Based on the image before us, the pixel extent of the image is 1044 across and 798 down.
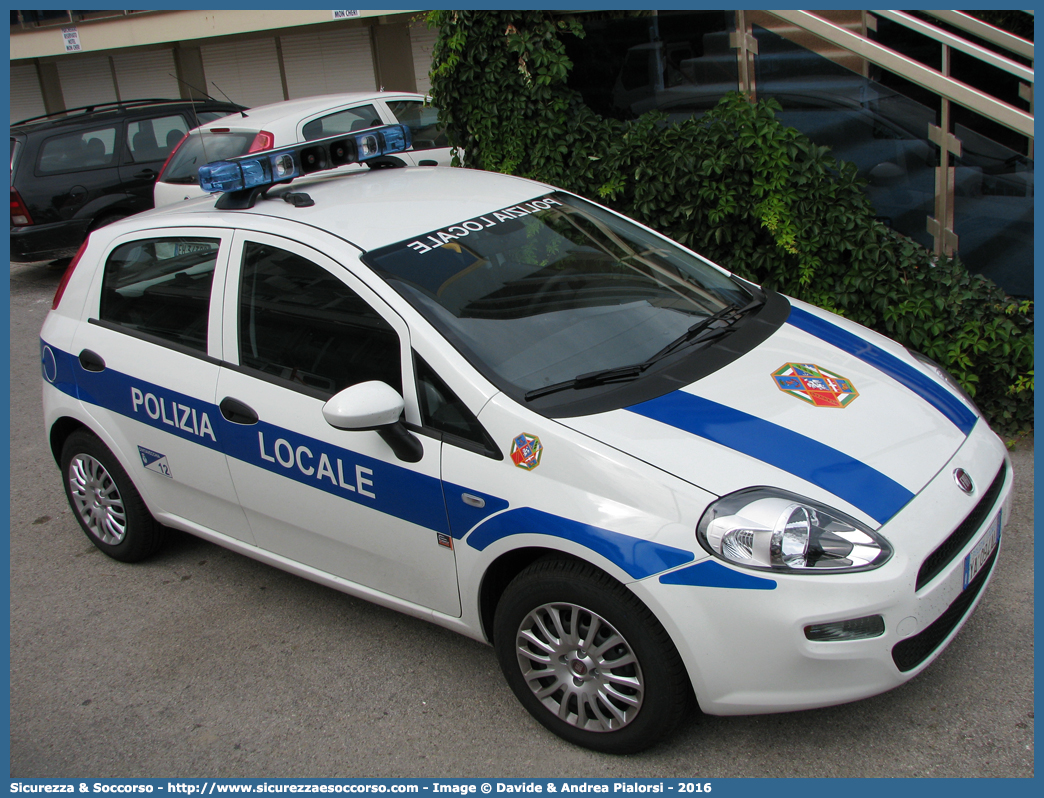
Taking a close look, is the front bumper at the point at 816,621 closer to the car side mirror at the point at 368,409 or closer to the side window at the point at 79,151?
the car side mirror at the point at 368,409

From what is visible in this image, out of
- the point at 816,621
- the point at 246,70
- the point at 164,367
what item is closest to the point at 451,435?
the point at 816,621

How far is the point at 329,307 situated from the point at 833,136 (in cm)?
349

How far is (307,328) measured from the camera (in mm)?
3338

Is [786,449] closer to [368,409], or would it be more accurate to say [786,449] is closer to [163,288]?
[368,409]

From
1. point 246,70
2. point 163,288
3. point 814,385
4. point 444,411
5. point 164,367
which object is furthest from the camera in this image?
point 246,70

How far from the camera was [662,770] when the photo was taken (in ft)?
9.38

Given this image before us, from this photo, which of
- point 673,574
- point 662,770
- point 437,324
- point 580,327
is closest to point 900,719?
point 662,770

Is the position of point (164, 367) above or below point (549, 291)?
below

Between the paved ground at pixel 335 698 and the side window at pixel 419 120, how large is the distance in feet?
17.7

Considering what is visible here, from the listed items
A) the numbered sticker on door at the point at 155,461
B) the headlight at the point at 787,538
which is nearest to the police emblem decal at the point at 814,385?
the headlight at the point at 787,538

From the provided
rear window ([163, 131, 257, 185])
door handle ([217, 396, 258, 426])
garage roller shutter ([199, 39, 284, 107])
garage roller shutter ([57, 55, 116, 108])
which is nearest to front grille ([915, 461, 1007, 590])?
door handle ([217, 396, 258, 426])

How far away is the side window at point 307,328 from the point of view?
3.15m

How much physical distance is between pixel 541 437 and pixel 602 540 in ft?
1.22

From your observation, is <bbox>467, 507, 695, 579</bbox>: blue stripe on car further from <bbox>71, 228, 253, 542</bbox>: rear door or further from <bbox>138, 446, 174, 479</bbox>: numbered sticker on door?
<bbox>138, 446, 174, 479</bbox>: numbered sticker on door
